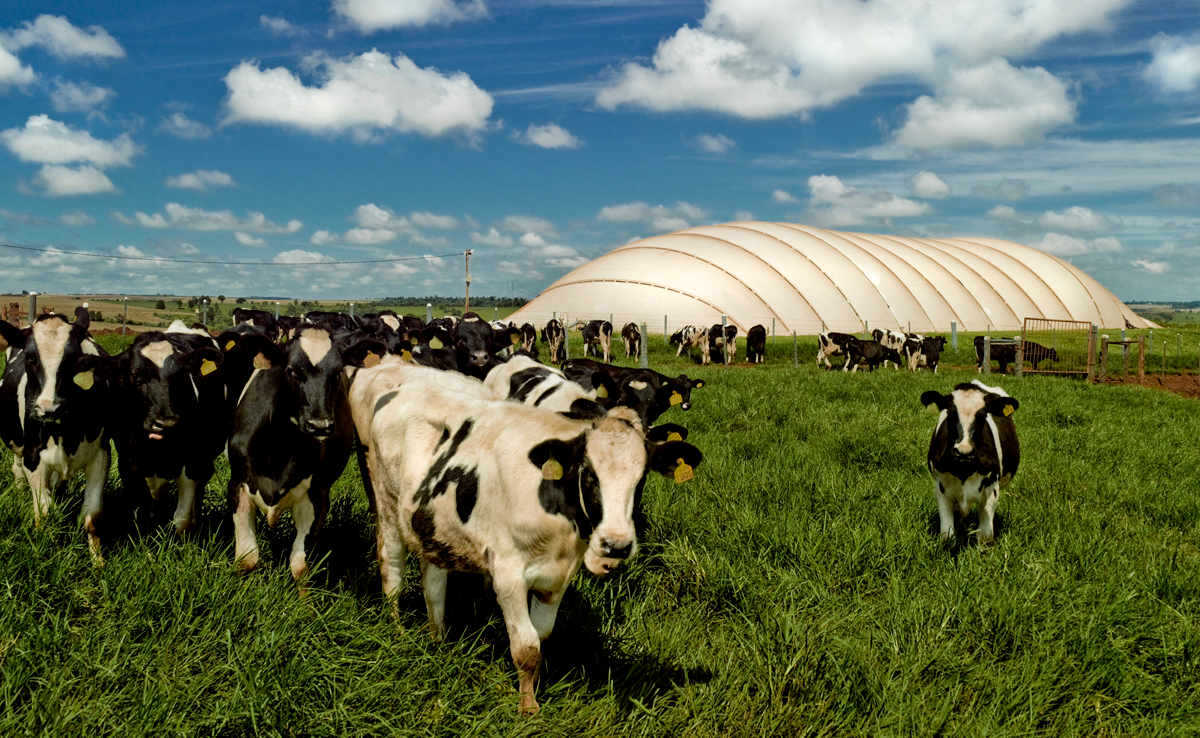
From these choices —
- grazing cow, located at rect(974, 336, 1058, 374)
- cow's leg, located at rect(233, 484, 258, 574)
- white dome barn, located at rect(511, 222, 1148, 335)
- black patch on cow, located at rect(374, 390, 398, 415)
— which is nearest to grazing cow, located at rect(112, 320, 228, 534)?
cow's leg, located at rect(233, 484, 258, 574)

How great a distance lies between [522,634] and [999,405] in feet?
16.2

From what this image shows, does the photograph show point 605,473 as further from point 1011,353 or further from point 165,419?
point 1011,353

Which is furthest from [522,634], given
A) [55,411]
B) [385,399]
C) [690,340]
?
[690,340]

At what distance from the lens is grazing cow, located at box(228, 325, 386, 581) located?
16.0 feet

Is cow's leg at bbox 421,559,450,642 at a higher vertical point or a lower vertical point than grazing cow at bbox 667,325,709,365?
lower

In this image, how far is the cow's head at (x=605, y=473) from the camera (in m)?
3.28

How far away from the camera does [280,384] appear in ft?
17.1

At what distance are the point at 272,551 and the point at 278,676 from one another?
2.36 metres

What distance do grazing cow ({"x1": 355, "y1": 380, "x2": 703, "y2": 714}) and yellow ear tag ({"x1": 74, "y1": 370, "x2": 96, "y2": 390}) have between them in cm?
253

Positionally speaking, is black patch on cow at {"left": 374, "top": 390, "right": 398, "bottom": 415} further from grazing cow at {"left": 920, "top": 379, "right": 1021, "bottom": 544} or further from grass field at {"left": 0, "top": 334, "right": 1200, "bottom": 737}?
grazing cow at {"left": 920, "top": 379, "right": 1021, "bottom": 544}

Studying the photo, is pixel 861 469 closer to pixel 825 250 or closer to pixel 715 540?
pixel 715 540

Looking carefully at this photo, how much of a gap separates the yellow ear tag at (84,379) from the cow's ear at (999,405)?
7.23 meters

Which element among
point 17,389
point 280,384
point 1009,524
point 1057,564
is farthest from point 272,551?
point 1009,524

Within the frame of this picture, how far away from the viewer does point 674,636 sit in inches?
168
